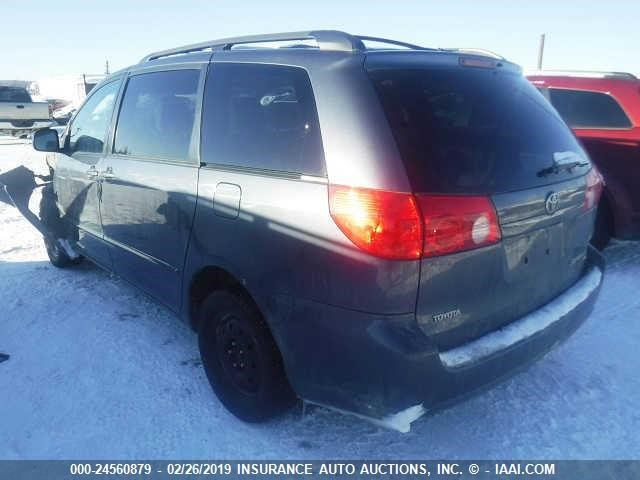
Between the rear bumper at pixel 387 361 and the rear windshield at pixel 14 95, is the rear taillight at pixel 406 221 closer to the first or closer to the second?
the rear bumper at pixel 387 361

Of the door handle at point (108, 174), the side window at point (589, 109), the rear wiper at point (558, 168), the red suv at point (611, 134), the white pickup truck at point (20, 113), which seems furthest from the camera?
the white pickup truck at point (20, 113)

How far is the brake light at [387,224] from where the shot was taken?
178 centimetres

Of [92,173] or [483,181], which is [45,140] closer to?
[92,173]

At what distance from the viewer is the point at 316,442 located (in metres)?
2.45

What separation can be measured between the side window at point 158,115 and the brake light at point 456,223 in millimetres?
1505

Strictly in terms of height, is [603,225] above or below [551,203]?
below

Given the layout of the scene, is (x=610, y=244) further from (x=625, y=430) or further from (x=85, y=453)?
(x=85, y=453)

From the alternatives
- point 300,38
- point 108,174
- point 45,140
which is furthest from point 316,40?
point 45,140

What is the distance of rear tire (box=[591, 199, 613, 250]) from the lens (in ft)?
15.2

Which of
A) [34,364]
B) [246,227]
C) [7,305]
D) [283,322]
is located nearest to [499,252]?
[283,322]

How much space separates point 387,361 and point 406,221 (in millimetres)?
518

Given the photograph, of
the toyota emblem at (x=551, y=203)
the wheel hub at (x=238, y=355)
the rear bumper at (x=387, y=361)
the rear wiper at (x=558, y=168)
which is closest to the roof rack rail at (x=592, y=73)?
the rear wiper at (x=558, y=168)

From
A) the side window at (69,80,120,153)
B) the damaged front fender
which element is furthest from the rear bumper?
the damaged front fender

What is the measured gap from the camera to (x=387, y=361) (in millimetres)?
1821
